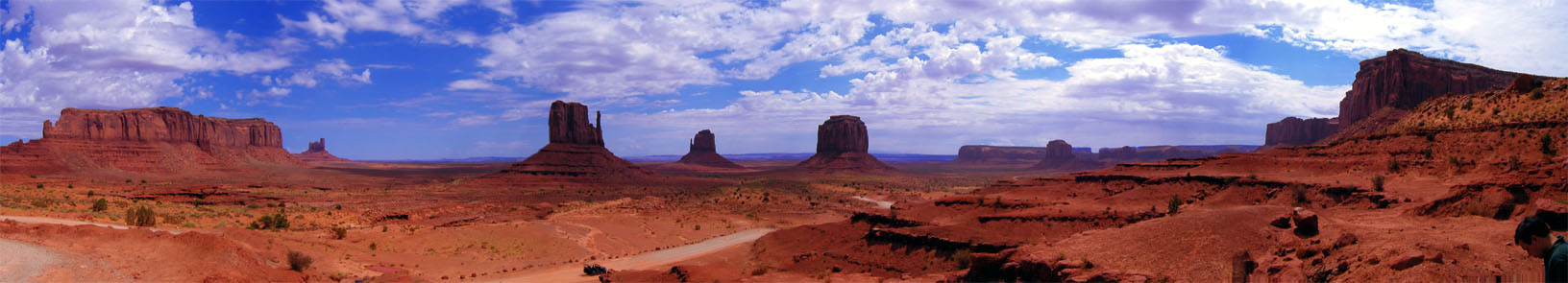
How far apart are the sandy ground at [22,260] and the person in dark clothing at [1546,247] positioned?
24169mm

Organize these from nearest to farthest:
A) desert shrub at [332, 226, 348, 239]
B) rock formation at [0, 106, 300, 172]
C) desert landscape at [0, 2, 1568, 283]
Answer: desert landscape at [0, 2, 1568, 283] < desert shrub at [332, 226, 348, 239] < rock formation at [0, 106, 300, 172]

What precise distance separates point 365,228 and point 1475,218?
4467 centimetres

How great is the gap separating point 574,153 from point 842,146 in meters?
63.7

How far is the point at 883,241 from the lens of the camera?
24844mm

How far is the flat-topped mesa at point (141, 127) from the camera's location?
3553 inches

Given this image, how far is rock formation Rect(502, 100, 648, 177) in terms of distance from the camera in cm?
8644

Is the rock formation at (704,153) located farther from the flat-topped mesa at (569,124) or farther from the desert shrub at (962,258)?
the desert shrub at (962,258)

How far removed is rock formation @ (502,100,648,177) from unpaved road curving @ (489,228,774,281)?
4846 centimetres

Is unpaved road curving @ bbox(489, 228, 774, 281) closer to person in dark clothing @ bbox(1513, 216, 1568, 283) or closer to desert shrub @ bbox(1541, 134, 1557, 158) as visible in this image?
person in dark clothing @ bbox(1513, 216, 1568, 283)

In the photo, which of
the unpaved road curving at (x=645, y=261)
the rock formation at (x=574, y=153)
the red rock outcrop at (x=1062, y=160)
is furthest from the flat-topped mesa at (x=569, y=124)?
the red rock outcrop at (x=1062, y=160)

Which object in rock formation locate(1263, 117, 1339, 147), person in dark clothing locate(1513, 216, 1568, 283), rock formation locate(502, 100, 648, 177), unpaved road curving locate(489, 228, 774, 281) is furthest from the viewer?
rock formation locate(1263, 117, 1339, 147)

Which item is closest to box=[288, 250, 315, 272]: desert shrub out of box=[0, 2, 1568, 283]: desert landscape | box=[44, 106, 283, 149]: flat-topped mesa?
box=[0, 2, 1568, 283]: desert landscape

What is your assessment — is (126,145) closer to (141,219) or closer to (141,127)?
(141,127)


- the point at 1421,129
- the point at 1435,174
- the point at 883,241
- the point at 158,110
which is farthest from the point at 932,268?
the point at 158,110
